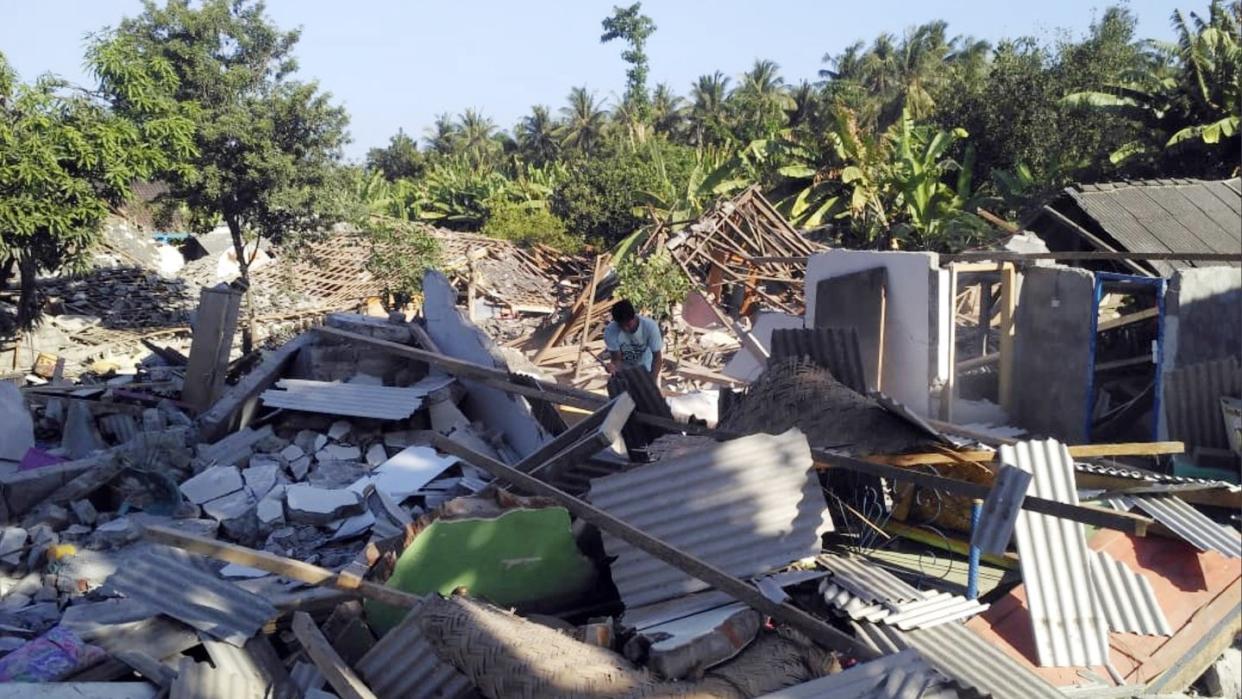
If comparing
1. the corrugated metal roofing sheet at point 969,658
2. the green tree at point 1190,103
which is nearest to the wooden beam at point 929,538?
the corrugated metal roofing sheet at point 969,658

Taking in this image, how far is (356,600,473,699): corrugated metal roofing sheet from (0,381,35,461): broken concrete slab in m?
5.04

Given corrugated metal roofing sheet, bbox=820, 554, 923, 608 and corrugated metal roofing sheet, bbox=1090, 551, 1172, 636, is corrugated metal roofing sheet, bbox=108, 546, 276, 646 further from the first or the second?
corrugated metal roofing sheet, bbox=1090, 551, 1172, 636

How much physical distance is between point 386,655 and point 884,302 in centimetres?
599

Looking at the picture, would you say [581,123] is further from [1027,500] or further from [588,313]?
[1027,500]

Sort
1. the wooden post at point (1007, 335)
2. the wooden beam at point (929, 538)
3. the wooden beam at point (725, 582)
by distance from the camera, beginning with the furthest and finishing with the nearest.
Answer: the wooden post at point (1007, 335) → the wooden beam at point (929, 538) → the wooden beam at point (725, 582)

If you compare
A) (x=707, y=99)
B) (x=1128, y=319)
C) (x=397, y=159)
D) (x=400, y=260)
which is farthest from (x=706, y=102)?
(x=1128, y=319)

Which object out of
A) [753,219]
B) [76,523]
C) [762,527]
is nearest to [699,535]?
[762,527]

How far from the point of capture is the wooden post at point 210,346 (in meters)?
8.05

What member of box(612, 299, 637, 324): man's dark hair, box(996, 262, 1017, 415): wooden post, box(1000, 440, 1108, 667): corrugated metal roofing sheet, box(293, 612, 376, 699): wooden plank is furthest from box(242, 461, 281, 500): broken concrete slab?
box(996, 262, 1017, 415): wooden post

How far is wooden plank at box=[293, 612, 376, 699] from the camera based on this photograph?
3219mm

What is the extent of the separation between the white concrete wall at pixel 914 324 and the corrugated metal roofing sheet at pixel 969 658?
451 centimetres

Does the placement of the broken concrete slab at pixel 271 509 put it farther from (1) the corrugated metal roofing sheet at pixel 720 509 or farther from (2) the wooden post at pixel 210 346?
(1) the corrugated metal roofing sheet at pixel 720 509

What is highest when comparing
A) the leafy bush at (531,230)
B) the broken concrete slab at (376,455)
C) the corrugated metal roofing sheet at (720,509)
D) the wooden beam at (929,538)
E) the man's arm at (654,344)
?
the leafy bush at (531,230)

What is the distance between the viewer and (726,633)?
126 inches
